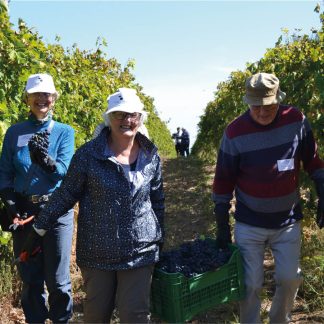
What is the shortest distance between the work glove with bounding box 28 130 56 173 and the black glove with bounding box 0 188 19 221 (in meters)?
0.31

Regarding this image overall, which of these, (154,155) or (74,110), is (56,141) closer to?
(154,155)

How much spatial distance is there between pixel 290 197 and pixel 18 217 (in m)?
1.66

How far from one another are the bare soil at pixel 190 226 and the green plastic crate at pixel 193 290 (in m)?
0.94

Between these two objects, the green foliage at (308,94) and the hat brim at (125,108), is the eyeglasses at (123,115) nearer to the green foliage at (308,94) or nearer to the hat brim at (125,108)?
the hat brim at (125,108)

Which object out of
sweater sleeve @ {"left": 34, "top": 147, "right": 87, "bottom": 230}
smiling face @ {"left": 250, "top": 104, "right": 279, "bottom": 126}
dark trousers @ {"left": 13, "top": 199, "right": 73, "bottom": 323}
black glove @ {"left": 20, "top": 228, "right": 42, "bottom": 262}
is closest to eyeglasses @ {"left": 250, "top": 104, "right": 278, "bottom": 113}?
smiling face @ {"left": 250, "top": 104, "right": 279, "bottom": 126}

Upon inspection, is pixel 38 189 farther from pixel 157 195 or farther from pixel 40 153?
pixel 157 195

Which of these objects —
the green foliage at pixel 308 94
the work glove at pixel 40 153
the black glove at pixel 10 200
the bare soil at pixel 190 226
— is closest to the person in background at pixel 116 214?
the work glove at pixel 40 153

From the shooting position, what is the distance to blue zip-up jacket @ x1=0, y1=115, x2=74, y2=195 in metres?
3.03

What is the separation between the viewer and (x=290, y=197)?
293cm

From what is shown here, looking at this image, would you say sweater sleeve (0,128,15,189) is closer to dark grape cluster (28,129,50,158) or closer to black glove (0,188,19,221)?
black glove (0,188,19,221)

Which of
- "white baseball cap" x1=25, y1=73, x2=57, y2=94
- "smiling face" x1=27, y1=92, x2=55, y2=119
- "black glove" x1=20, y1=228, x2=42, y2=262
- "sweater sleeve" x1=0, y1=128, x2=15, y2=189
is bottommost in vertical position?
"black glove" x1=20, y1=228, x2=42, y2=262

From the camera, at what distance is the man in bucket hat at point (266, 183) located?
2873 mm

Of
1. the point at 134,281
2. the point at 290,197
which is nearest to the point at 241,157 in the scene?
the point at 290,197

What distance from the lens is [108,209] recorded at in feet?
8.50
